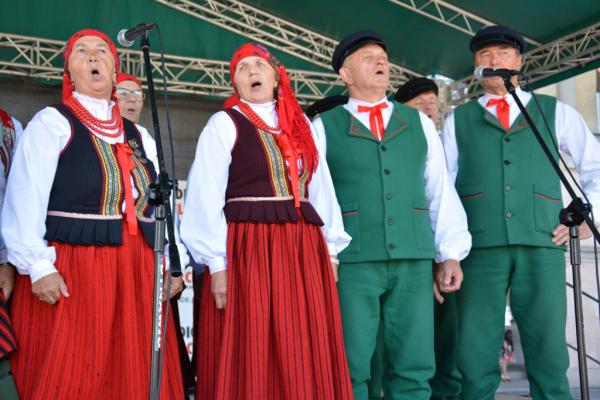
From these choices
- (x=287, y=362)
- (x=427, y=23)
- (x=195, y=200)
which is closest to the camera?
(x=287, y=362)

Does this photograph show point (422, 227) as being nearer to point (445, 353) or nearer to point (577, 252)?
point (577, 252)

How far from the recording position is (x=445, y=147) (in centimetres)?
387

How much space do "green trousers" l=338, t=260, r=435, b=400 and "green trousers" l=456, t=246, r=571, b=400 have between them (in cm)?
32

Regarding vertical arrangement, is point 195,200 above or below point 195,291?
above

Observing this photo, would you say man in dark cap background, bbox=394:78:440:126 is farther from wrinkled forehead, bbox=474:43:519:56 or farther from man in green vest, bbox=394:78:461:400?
wrinkled forehead, bbox=474:43:519:56

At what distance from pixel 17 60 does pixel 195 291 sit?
3.69 meters

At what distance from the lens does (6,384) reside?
2.80m

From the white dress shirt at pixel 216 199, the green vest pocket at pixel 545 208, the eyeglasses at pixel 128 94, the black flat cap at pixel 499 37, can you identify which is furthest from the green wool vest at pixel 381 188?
the eyeglasses at pixel 128 94

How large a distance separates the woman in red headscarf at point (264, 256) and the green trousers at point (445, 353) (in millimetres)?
1309

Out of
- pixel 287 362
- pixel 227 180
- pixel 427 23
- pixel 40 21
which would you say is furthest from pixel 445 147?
pixel 40 21

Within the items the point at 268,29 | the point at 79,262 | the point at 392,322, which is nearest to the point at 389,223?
the point at 392,322

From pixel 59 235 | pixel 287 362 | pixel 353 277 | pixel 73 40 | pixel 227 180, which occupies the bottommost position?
pixel 287 362

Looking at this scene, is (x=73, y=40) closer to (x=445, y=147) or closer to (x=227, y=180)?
(x=227, y=180)

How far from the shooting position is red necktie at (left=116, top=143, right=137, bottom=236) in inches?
122
